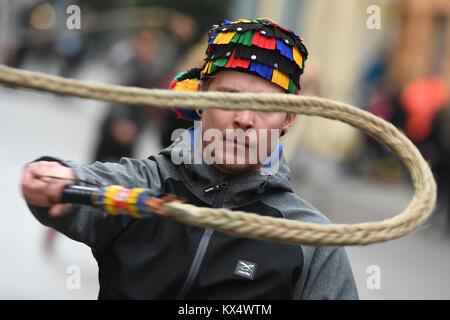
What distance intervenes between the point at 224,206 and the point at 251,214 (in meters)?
0.44

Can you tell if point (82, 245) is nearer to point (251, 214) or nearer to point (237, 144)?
point (237, 144)

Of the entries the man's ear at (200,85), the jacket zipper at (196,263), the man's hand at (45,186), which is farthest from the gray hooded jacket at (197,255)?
the man's ear at (200,85)

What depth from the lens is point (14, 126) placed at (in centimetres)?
1130

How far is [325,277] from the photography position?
1987 millimetres

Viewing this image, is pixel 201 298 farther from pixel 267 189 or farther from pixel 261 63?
pixel 261 63

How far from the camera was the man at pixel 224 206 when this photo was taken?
1918 mm

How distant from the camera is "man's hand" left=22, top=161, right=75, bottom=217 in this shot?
1690 millimetres

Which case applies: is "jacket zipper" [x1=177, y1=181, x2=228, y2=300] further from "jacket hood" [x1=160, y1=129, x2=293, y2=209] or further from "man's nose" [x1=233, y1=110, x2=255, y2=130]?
"man's nose" [x1=233, y1=110, x2=255, y2=130]

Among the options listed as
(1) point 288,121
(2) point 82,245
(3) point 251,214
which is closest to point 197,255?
(3) point 251,214

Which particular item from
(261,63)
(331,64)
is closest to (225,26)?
(261,63)

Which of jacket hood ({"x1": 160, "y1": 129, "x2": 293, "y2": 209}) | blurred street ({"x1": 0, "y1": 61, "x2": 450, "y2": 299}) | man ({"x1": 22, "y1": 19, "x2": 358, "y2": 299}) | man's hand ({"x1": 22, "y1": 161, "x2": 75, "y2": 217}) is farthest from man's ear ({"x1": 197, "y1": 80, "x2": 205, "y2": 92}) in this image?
blurred street ({"x1": 0, "y1": 61, "x2": 450, "y2": 299})

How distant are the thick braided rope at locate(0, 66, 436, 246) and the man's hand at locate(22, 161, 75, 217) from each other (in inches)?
9.5

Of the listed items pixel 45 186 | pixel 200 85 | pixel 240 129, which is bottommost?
pixel 45 186
